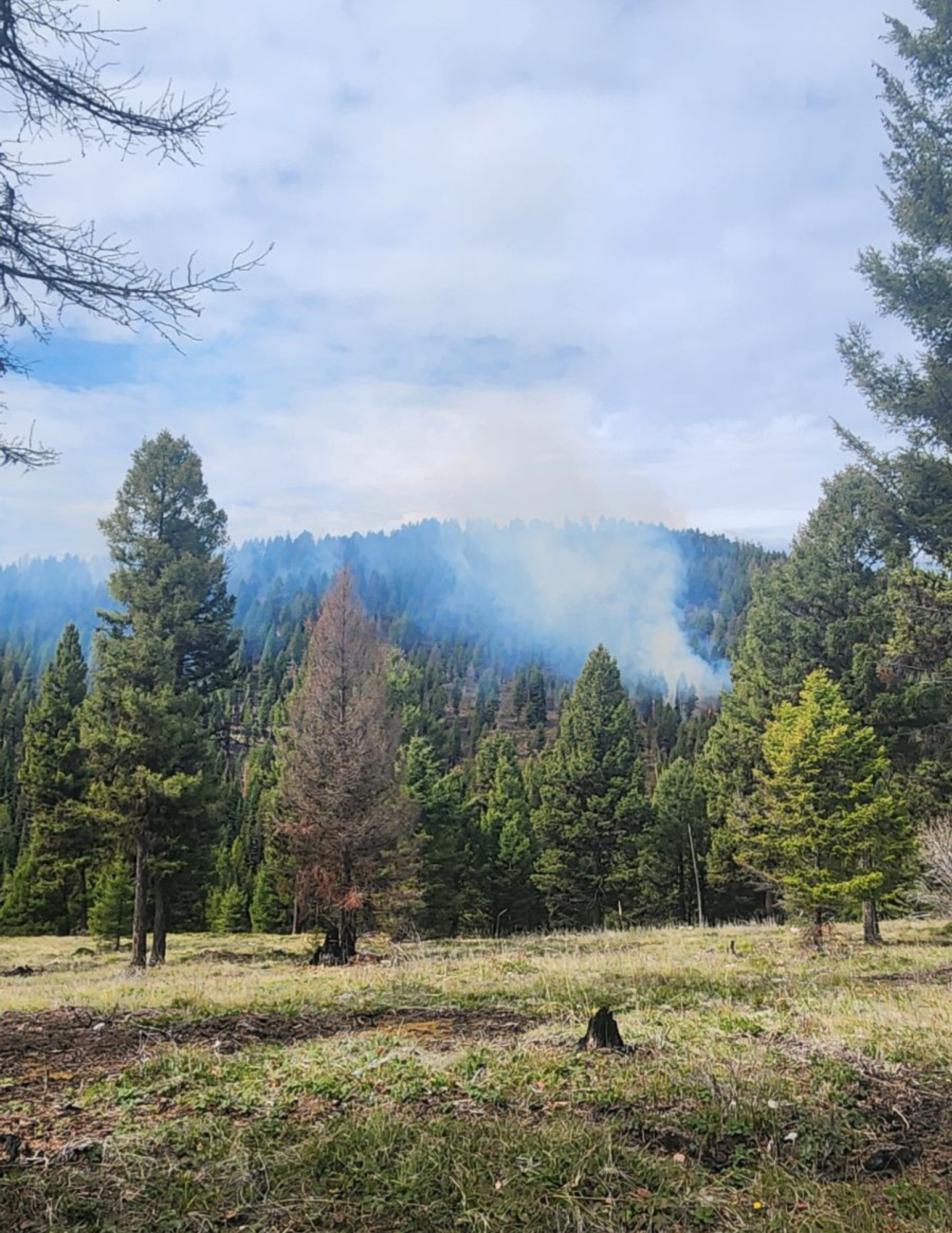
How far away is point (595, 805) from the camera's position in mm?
33094

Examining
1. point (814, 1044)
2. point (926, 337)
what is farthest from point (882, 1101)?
point (926, 337)

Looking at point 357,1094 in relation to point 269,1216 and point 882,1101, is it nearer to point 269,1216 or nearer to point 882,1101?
point 269,1216

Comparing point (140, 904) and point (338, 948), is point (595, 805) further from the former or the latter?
point (140, 904)

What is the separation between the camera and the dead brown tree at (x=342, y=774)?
60.1 feet

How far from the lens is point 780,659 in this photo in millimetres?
26453

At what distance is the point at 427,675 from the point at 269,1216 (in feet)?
387

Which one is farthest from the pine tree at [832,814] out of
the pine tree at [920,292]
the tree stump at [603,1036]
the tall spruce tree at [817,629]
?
the tree stump at [603,1036]

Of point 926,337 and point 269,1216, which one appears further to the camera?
point 926,337

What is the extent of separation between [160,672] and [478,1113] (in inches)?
694

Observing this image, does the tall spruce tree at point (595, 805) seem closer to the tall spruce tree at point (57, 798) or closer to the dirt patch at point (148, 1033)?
the tall spruce tree at point (57, 798)

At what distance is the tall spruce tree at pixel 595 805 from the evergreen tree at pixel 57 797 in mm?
19003

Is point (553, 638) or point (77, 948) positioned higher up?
point (553, 638)

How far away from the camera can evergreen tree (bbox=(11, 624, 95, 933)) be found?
32.8 m

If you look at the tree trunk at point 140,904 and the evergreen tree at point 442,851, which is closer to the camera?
the tree trunk at point 140,904
